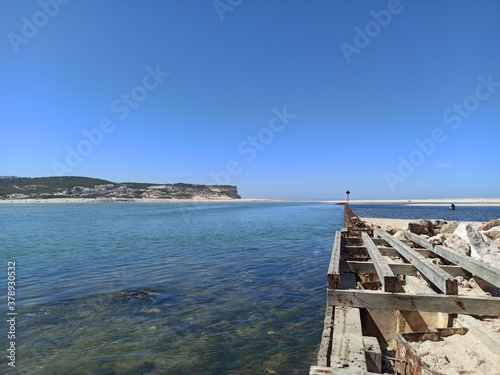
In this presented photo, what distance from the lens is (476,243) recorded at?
9.05 m

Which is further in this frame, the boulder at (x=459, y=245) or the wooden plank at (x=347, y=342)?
the boulder at (x=459, y=245)

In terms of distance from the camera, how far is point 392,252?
32.7 ft

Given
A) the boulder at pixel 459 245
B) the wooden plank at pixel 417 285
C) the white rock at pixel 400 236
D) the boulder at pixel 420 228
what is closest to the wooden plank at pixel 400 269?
the wooden plank at pixel 417 285

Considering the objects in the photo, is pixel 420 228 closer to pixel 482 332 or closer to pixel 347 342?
pixel 482 332

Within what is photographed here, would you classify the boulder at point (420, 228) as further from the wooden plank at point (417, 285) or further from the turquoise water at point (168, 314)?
the wooden plank at point (417, 285)

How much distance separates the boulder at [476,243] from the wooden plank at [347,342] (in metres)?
5.67

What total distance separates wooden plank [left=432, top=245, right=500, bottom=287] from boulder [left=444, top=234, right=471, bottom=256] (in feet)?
3.29

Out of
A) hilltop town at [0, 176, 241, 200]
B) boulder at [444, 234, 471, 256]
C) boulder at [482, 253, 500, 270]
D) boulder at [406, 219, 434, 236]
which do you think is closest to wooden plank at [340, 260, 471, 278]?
boulder at [482, 253, 500, 270]

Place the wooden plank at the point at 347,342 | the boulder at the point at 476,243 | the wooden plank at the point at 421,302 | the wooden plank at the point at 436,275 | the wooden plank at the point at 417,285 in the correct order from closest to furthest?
the wooden plank at the point at 347,342, the wooden plank at the point at 421,302, the wooden plank at the point at 436,275, the wooden plank at the point at 417,285, the boulder at the point at 476,243

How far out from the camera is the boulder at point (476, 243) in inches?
338

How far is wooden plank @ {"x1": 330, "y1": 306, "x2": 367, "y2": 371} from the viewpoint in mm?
3422

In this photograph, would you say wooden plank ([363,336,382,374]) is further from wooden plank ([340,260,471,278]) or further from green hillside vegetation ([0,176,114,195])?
green hillside vegetation ([0,176,114,195])

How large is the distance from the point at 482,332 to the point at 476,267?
2.35 m

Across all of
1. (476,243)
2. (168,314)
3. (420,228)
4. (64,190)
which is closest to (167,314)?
(168,314)
